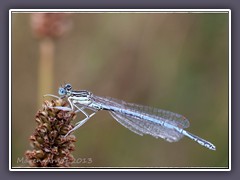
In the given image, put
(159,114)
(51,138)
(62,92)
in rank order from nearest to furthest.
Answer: (51,138) < (62,92) < (159,114)

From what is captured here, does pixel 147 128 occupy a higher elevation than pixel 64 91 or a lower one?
lower

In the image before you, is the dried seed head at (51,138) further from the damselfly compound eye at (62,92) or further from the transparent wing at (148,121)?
the transparent wing at (148,121)

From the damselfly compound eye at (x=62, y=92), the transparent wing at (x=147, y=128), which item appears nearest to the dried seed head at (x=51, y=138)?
the damselfly compound eye at (x=62, y=92)

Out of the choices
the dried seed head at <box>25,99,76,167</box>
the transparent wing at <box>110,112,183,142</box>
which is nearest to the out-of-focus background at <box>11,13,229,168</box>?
the transparent wing at <box>110,112,183,142</box>

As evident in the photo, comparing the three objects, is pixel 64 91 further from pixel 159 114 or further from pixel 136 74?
pixel 136 74

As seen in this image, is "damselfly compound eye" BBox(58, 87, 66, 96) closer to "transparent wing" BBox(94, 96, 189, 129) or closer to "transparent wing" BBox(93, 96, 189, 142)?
"transparent wing" BBox(93, 96, 189, 142)

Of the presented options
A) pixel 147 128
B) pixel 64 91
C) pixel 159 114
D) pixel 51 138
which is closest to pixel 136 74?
pixel 159 114

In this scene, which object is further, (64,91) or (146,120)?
(146,120)
